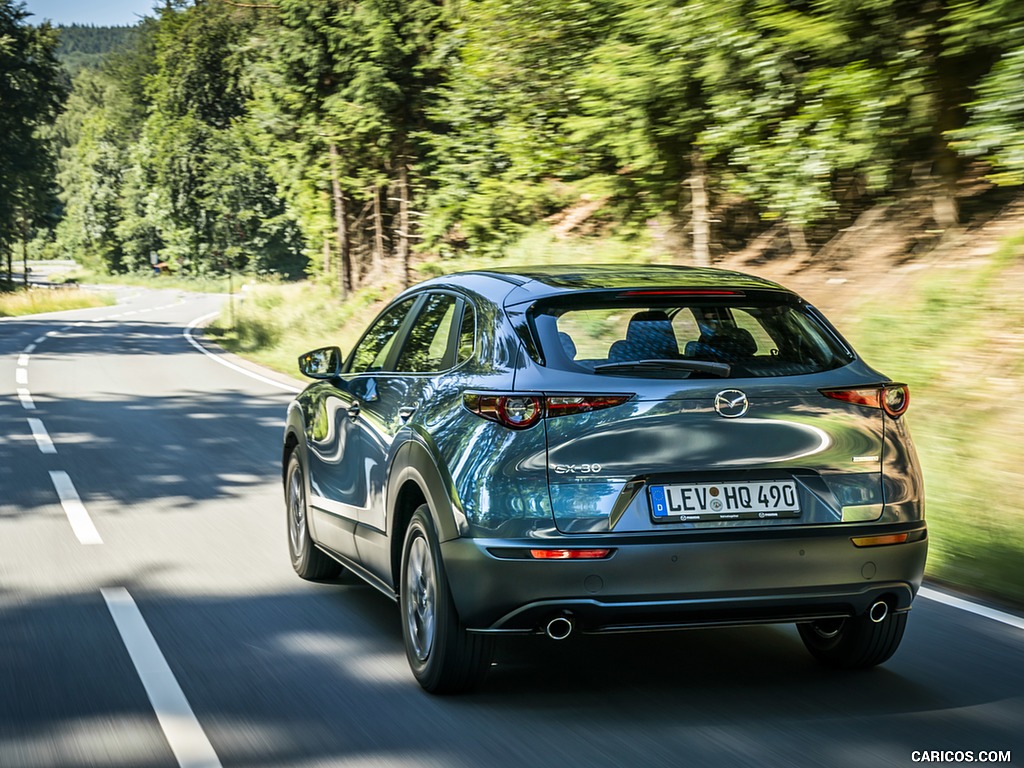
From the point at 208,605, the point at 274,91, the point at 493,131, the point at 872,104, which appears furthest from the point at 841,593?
the point at 274,91

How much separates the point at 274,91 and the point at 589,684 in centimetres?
2663

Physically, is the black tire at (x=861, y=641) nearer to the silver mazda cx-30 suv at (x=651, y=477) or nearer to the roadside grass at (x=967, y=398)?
the silver mazda cx-30 suv at (x=651, y=477)

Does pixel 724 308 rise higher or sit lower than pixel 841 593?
higher

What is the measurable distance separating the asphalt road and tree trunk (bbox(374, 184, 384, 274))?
23860 millimetres

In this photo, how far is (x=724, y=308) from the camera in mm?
4906

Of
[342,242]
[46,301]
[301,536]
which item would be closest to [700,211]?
[301,536]

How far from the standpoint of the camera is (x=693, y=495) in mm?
4328

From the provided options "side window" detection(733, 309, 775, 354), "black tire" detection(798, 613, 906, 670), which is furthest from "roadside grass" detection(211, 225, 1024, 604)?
"side window" detection(733, 309, 775, 354)

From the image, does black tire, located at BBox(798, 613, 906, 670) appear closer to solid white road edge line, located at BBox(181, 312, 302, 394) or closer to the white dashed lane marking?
the white dashed lane marking

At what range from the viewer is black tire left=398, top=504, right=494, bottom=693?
15.0 feet

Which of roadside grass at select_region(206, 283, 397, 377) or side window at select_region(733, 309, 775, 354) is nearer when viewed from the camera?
side window at select_region(733, 309, 775, 354)

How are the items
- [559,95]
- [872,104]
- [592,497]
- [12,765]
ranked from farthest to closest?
[559,95]
[872,104]
[592,497]
[12,765]

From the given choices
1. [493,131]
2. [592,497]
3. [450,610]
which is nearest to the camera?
[592,497]

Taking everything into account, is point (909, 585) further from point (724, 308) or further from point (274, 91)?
point (274, 91)
